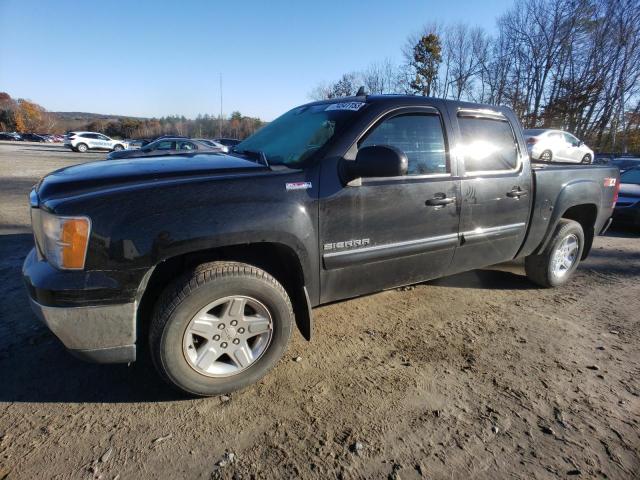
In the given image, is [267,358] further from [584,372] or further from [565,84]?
[565,84]

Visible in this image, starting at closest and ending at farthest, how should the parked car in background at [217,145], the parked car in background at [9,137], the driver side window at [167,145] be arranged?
the parked car in background at [217,145] → the driver side window at [167,145] → the parked car in background at [9,137]

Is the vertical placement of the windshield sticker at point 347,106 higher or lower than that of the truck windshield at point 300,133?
higher

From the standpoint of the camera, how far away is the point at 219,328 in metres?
2.21

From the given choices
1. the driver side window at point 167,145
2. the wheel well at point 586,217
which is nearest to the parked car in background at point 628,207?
the wheel well at point 586,217

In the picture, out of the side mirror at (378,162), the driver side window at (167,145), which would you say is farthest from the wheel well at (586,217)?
the driver side window at (167,145)

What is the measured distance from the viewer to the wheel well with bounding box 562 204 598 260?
427 centimetres

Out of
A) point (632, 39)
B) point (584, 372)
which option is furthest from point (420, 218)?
point (632, 39)

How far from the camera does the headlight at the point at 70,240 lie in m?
1.85

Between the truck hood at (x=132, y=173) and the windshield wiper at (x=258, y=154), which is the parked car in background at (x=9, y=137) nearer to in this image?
Result: the windshield wiper at (x=258, y=154)

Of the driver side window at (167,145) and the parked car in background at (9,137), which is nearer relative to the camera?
the driver side window at (167,145)

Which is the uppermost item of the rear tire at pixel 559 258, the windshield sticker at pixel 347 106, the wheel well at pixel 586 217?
the windshield sticker at pixel 347 106

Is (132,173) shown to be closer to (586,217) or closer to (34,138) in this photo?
(586,217)

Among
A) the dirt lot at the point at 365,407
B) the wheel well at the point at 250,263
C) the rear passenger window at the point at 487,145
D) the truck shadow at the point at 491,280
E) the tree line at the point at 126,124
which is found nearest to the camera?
the dirt lot at the point at 365,407

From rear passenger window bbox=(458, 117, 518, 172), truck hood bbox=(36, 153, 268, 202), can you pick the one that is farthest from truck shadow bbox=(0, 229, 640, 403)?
rear passenger window bbox=(458, 117, 518, 172)
